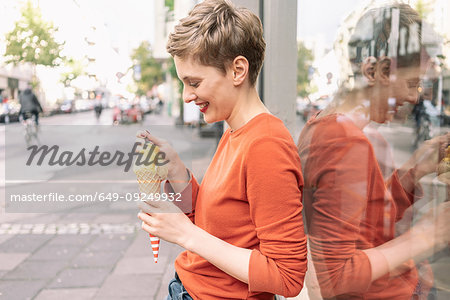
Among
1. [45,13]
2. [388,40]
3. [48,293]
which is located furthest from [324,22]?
[45,13]

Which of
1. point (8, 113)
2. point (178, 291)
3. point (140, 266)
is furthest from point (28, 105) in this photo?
point (8, 113)

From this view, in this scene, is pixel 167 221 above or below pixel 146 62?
below

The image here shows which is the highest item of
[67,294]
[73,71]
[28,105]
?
[73,71]

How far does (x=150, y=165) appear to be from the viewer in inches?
50.1

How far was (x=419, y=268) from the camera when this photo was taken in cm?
119

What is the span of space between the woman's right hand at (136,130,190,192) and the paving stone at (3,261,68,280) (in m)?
2.87

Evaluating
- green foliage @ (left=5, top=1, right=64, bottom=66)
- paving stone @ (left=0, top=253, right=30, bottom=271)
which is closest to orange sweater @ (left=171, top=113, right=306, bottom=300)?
paving stone @ (left=0, top=253, right=30, bottom=271)

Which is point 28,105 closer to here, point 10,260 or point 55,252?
point 55,252

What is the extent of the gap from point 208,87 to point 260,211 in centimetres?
33

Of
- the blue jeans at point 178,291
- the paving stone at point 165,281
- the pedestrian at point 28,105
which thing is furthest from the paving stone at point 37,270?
the pedestrian at point 28,105

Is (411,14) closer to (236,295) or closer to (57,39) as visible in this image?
(236,295)

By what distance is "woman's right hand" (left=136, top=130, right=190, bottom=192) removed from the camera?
52.4 inches

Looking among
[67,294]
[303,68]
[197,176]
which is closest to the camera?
[303,68]

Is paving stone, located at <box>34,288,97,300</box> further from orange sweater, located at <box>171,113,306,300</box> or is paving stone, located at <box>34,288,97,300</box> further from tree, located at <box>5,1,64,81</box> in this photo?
tree, located at <box>5,1,64,81</box>
